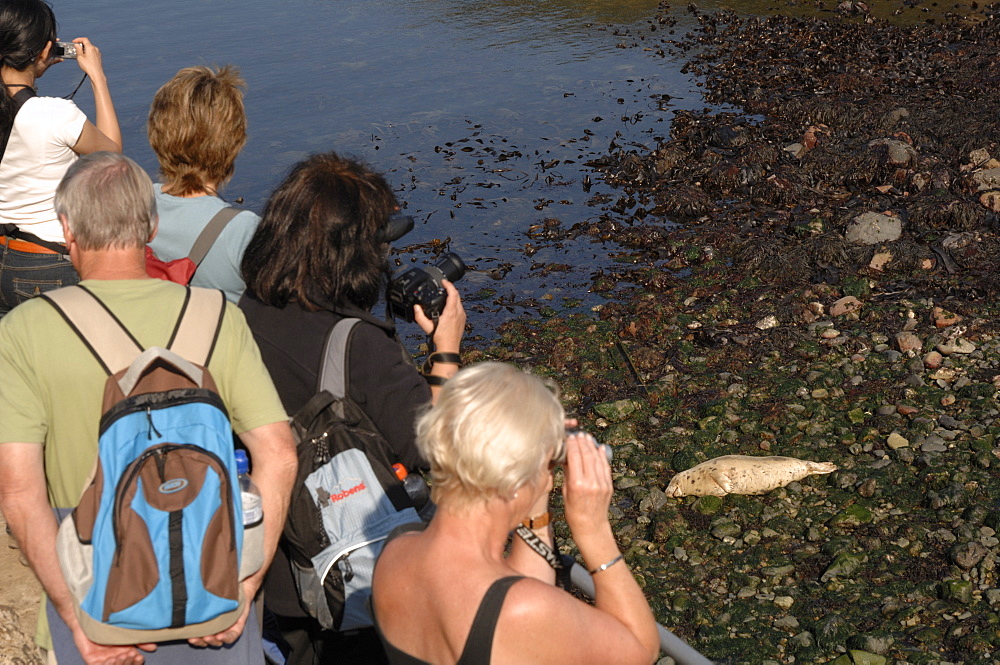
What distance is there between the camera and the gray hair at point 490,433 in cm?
252

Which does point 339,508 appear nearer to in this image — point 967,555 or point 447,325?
point 447,325

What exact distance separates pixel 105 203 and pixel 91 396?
561 mm

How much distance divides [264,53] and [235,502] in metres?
18.1

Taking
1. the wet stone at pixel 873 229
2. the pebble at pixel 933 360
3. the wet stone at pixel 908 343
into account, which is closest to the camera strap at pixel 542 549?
the pebble at pixel 933 360

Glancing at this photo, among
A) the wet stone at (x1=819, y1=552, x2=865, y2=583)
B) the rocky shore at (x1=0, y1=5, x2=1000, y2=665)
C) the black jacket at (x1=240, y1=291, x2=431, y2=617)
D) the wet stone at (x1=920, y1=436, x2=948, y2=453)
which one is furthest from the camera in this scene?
the wet stone at (x1=920, y1=436, x2=948, y2=453)

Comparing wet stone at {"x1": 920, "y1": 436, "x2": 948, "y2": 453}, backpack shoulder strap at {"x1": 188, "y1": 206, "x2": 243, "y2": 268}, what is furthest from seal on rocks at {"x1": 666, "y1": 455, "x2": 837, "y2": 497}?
backpack shoulder strap at {"x1": 188, "y1": 206, "x2": 243, "y2": 268}

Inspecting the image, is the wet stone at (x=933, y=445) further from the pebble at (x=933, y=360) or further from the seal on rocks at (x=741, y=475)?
the pebble at (x=933, y=360)

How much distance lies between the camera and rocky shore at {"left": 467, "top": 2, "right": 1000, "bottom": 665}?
5508 mm

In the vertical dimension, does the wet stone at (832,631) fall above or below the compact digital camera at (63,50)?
below

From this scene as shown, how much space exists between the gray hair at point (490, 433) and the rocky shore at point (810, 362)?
3142 millimetres

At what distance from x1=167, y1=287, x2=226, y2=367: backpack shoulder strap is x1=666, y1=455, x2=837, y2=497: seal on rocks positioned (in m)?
4.26

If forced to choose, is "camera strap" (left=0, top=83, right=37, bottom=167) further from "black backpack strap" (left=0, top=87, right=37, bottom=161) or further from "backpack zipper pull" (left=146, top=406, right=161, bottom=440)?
"backpack zipper pull" (left=146, top=406, right=161, bottom=440)

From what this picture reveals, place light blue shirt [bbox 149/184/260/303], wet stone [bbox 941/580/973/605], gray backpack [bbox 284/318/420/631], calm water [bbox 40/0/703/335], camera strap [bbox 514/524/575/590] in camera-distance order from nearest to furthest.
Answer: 1. camera strap [bbox 514/524/575/590]
2. gray backpack [bbox 284/318/420/631]
3. light blue shirt [bbox 149/184/260/303]
4. wet stone [bbox 941/580/973/605]
5. calm water [bbox 40/0/703/335]

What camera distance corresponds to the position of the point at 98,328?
2.86 m
